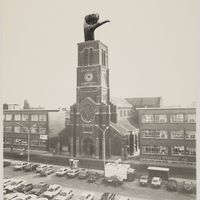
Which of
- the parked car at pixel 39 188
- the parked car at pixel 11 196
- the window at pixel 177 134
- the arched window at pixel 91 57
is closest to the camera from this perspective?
the window at pixel 177 134

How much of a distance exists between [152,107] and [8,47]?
3.34 m

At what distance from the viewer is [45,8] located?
5.59 m

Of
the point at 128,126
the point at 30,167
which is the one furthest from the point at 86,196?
the point at 30,167

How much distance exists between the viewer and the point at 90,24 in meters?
5.07

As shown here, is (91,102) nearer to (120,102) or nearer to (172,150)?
(120,102)

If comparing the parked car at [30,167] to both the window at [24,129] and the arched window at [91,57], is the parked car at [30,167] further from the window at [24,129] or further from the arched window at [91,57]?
the arched window at [91,57]

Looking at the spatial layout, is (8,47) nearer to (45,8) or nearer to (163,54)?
(45,8)

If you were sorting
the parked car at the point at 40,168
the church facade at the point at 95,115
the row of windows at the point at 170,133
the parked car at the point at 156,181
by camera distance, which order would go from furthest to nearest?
the parked car at the point at 40,168
the church facade at the point at 95,115
the parked car at the point at 156,181
the row of windows at the point at 170,133

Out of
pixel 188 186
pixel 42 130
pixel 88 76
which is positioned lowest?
pixel 188 186

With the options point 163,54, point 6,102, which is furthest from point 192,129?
point 6,102

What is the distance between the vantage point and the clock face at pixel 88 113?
5.12 metres

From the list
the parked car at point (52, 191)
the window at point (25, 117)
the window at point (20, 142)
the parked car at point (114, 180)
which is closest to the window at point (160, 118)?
the parked car at point (114, 180)

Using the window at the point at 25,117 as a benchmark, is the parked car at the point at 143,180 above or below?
below

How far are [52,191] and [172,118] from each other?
8.20 ft
